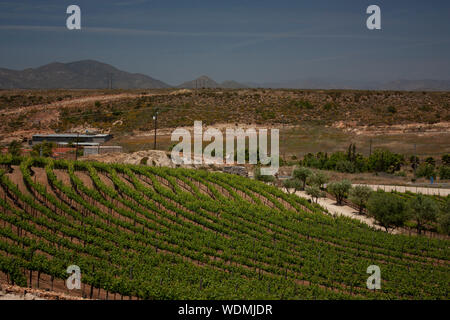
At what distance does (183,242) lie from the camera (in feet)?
72.1

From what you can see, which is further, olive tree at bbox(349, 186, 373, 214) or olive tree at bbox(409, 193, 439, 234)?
olive tree at bbox(349, 186, 373, 214)

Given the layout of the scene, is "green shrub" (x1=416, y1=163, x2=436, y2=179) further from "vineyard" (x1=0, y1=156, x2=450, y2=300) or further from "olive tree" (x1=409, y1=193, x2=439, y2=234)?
"vineyard" (x1=0, y1=156, x2=450, y2=300)

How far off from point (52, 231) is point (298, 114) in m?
69.0

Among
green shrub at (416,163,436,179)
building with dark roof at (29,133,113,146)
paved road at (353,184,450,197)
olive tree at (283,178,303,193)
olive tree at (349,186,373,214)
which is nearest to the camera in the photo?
olive tree at (349,186,373,214)

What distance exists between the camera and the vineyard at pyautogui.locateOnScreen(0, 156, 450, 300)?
54.0 ft

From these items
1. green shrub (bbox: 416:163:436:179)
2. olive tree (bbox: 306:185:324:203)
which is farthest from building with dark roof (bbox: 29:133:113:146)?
green shrub (bbox: 416:163:436:179)

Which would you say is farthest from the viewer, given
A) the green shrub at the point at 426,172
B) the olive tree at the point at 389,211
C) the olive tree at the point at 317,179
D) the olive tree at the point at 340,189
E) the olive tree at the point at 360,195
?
the green shrub at the point at 426,172

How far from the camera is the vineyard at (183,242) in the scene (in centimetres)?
1647

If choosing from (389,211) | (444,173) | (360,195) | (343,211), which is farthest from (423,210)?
(444,173)

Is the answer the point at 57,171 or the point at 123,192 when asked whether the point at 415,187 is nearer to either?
the point at 123,192

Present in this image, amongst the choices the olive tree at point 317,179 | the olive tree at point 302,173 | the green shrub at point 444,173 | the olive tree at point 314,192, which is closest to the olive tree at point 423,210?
the olive tree at point 314,192

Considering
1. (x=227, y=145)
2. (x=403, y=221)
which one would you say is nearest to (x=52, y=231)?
(x=403, y=221)

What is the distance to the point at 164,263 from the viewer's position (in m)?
19.0

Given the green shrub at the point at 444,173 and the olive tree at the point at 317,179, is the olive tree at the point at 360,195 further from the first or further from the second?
the green shrub at the point at 444,173
